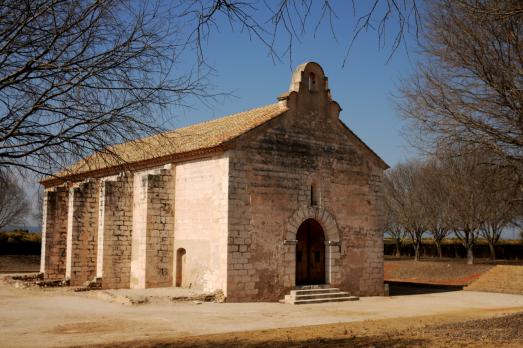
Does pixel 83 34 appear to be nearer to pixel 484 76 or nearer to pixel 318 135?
pixel 484 76

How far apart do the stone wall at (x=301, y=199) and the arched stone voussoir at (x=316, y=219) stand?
0.04 m

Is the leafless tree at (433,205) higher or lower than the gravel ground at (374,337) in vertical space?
higher

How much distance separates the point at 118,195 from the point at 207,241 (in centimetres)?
498

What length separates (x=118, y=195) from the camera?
2188cm

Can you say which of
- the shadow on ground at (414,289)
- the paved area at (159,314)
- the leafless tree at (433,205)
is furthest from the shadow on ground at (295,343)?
the leafless tree at (433,205)

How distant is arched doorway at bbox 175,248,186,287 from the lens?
20250 mm

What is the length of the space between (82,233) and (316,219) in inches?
397

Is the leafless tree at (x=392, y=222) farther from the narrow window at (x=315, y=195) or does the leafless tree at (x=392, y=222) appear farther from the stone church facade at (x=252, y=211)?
the narrow window at (x=315, y=195)

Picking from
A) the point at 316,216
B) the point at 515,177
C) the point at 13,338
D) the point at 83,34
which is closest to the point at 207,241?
the point at 316,216

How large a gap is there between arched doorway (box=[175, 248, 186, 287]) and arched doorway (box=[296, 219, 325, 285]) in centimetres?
423

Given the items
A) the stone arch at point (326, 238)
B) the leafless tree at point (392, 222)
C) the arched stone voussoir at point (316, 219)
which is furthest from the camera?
the leafless tree at point (392, 222)

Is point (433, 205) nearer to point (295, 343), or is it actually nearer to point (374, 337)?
point (374, 337)

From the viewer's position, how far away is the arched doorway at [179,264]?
797 inches

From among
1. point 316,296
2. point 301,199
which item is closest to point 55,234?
point 301,199
